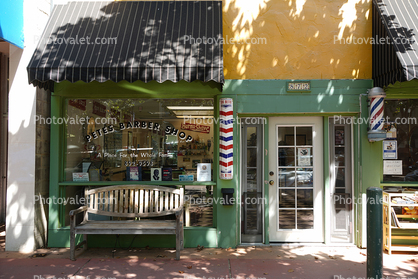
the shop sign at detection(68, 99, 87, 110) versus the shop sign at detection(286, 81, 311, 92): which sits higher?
the shop sign at detection(286, 81, 311, 92)

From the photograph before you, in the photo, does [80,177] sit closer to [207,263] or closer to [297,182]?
[207,263]

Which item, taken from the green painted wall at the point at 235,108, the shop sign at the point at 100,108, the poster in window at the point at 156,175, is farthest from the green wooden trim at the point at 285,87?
the shop sign at the point at 100,108

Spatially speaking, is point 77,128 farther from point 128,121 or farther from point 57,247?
point 57,247

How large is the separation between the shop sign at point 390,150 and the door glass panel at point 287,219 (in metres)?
2.01

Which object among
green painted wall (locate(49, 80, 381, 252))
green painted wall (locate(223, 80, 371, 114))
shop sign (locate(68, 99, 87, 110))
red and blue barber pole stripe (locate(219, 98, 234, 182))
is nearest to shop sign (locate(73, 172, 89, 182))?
green painted wall (locate(49, 80, 381, 252))

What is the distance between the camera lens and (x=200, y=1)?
6.00 meters

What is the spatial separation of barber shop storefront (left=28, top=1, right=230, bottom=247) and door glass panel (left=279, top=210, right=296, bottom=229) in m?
1.04

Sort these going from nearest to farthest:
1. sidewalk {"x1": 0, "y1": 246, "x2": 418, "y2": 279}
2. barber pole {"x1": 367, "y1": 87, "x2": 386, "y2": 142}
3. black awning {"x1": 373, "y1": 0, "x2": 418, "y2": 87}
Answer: sidewalk {"x1": 0, "y1": 246, "x2": 418, "y2": 279} → black awning {"x1": 373, "y1": 0, "x2": 418, "y2": 87} → barber pole {"x1": 367, "y1": 87, "x2": 386, "y2": 142}

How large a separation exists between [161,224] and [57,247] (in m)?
2.07

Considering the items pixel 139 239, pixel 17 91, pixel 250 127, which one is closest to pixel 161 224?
pixel 139 239

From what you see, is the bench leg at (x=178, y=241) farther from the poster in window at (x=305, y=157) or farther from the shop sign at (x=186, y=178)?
the poster in window at (x=305, y=157)

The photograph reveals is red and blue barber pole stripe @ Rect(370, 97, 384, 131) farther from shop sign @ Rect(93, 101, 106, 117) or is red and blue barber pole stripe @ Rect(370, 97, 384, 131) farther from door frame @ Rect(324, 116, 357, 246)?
shop sign @ Rect(93, 101, 106, 117)

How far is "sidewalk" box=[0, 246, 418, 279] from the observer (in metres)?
4.63

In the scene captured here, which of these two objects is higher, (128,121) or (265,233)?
(128,121)
